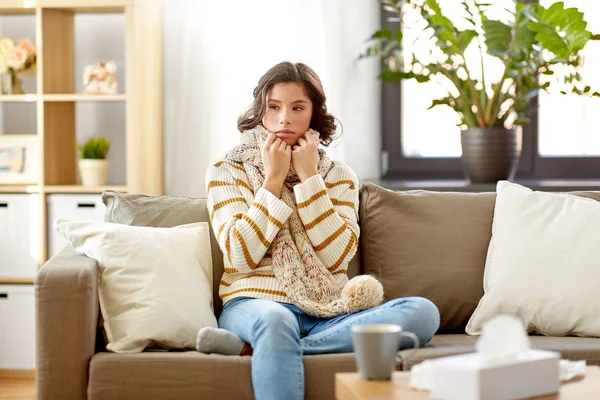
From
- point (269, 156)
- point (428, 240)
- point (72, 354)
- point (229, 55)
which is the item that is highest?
point (229, 55)

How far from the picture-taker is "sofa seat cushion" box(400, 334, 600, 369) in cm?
215

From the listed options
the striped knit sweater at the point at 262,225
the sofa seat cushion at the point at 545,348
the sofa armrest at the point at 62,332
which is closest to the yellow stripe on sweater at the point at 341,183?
the striped knit sweater at the point at 262,225

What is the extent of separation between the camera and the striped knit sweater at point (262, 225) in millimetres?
2328

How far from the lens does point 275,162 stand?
2.45 meters

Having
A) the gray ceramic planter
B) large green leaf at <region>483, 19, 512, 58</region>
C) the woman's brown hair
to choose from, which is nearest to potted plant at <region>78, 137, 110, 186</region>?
the woman's brown hair

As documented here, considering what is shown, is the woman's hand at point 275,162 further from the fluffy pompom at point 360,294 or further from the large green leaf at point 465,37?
the large green leaf at point 465,37

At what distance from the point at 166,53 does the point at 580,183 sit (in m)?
1.80

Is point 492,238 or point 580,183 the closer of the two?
point 492,238

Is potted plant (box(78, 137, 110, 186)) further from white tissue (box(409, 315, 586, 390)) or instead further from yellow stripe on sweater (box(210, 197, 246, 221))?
white tissue (box(409, 315, 586, 390))

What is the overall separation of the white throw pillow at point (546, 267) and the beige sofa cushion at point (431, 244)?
2.5 inches

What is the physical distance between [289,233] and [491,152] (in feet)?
3.99

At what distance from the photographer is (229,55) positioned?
3686 millimetres

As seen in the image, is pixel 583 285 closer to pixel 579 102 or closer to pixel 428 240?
pixel 428 240

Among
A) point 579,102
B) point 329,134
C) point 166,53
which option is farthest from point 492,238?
point 166,53
